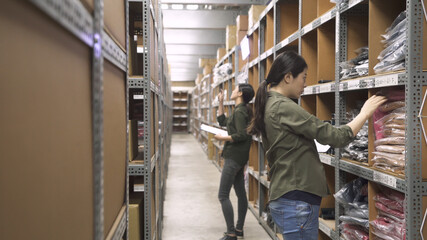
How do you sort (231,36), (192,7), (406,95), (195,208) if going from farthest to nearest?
(192,7) < (231,36) < (195,208) < (406,95)

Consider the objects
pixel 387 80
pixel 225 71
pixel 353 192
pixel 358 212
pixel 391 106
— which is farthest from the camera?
pixel 225 71

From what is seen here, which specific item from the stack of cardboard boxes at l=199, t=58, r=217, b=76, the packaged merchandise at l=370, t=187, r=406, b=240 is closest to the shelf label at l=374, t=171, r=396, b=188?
the packaged merchandise at l=370, t=187, r=406, b=240

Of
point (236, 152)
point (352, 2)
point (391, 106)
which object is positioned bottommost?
point (236, 152)

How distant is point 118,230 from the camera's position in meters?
1.37

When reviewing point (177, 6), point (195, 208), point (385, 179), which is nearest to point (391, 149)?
point (385, 179)

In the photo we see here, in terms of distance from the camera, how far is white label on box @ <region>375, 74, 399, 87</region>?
1861 millimetres

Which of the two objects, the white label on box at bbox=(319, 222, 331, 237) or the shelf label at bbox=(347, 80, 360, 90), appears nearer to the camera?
the shelf label at bbox=(347, 80, 360, 90)

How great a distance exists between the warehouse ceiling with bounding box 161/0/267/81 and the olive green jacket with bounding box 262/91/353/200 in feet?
18.5

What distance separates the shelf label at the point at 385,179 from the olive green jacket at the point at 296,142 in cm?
30

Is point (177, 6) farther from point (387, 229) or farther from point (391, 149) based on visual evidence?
point (387, 229)

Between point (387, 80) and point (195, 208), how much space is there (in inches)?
160

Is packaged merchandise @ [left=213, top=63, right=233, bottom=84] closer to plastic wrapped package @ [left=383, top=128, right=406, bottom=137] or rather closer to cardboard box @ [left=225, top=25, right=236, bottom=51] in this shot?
cardboard box @ [left=225, top=25, right=236, bottom=51]

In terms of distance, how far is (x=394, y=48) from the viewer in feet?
6.49

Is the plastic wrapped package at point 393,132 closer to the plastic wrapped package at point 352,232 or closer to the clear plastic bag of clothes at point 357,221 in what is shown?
the clear plastic bag of clothes at point 357,221
